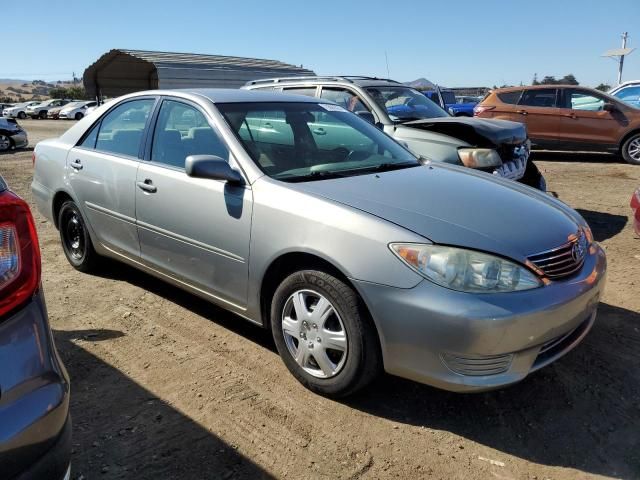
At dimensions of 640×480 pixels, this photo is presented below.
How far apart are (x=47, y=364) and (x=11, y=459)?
27 centimetres

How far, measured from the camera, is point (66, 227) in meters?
4.80

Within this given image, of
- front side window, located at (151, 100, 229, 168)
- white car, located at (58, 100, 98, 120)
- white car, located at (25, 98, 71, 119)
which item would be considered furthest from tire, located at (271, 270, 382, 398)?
white car, located at (25, 98, 71, 119)

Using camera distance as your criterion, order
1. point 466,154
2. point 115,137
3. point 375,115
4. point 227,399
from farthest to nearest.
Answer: point 375,115, point 466,154, point 115,137, point 227,399

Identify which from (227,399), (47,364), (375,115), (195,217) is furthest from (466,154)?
(47,364)

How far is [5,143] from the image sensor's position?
52.9 feet

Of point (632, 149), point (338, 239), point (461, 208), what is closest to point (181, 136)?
point (338, 239)

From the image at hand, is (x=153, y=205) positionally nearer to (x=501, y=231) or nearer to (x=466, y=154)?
(x=501, y=231)

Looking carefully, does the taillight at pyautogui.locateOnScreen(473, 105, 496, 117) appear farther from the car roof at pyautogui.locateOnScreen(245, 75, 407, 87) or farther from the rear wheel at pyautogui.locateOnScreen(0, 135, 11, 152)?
the rear wheel at pyautogui.locateOnScreen(0, 135, 11, 152)

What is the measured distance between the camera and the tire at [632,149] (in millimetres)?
10727

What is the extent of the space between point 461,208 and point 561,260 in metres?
0.55

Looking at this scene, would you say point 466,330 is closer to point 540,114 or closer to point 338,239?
point 338,239

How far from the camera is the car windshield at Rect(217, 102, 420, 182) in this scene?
329cm

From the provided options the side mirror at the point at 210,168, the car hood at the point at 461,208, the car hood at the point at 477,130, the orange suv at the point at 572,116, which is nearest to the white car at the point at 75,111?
the orange suv at the point at 572,116

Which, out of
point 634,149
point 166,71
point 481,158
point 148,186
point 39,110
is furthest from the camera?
point 39,110
